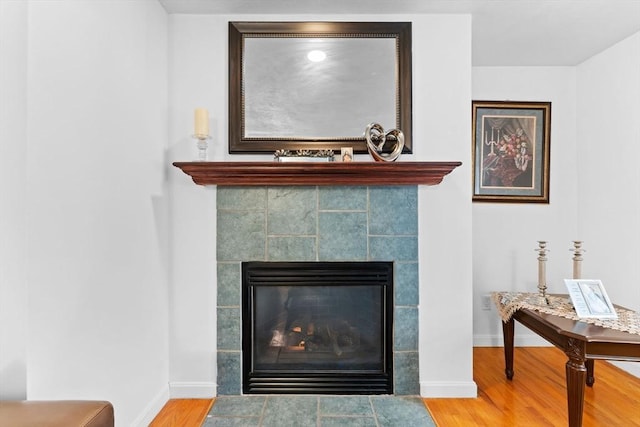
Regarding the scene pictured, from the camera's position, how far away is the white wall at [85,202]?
1.22m

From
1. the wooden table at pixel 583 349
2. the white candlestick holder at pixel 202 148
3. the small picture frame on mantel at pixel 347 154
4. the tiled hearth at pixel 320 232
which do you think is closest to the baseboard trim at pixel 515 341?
the tiled hearth at pixel 320 232

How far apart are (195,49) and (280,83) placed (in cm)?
60

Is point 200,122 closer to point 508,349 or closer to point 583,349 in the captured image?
point 583,349

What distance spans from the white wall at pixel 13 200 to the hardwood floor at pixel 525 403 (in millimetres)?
1118

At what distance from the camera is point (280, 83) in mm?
2400

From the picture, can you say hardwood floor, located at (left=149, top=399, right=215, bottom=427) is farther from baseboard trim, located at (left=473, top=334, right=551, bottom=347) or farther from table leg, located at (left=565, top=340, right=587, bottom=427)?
baseboard trim, located at (left=473, top=334, right=551, bottom=347)

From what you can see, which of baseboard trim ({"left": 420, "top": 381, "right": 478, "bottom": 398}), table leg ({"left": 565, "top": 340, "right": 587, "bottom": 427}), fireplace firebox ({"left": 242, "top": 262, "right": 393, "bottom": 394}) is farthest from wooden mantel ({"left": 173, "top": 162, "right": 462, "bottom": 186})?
baseboard trim ({"left": 420, "top": 381, "right": 478, "bottom": 398})

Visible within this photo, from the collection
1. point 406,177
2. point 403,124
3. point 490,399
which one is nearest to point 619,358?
point 490,399

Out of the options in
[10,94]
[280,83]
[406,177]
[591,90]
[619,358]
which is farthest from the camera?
[591,90]

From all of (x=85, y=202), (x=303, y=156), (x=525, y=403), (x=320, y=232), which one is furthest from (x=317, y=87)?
(x=525, y=403)

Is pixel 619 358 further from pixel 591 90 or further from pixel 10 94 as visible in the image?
pixel 10 94

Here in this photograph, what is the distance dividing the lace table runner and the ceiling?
1884 millimetres

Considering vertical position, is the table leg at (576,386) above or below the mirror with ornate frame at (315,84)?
below

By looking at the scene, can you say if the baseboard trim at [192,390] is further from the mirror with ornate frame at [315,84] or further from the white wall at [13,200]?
the mirror with ornate frame at [315,84]
